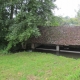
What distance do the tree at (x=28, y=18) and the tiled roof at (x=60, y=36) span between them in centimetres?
165

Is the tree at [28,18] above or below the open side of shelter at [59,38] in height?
above

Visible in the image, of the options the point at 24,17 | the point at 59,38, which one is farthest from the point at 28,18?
the point at 59,38

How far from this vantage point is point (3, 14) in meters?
14.2

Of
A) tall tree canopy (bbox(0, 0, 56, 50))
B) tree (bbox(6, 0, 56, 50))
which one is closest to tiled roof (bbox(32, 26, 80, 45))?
tall tree canopy (bbox(0, 0, 56, 50))

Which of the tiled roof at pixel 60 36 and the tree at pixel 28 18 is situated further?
the tiled roof at pixel 60 36

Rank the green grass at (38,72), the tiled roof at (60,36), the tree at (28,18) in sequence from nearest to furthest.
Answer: the green grass at (38,72)
the tree at (28,18)
the tiled roof at (60,36)

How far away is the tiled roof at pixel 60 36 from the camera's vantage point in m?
13.6

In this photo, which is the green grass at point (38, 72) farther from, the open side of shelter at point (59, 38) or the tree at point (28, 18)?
the open side of shelter at point (59, 38)

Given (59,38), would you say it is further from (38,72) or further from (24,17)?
(38,72)

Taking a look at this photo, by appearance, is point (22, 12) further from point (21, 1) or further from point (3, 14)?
point (3, 14)

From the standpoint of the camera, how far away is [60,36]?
14258 millimetres

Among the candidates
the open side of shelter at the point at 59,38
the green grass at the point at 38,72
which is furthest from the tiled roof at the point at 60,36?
the green grass at the point at 38,72

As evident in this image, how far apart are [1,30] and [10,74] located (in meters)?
7.55

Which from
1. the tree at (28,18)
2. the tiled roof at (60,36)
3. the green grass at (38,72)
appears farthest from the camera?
the tiled roof at (60,36)
